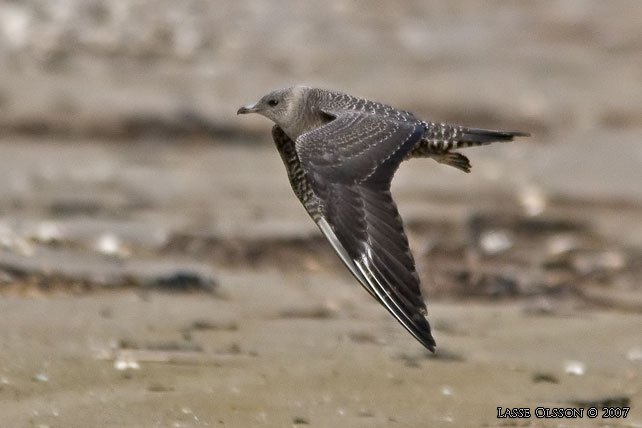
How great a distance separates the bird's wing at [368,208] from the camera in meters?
4.70

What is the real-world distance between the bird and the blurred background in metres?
0.66

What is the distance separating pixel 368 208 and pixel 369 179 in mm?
159

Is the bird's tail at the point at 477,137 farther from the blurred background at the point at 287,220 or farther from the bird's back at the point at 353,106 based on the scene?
the blurred background at the point at 287,220

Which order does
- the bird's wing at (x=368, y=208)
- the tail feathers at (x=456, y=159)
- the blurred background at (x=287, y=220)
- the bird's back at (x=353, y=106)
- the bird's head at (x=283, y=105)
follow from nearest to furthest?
the bird's wing at (x=368, y=208)
the blurred background at (x=287, y=220)
the bird's back at (x=353, y=106)
the tail feathers at (x=456, y=159)
the bird's head at (x=283, y=105)

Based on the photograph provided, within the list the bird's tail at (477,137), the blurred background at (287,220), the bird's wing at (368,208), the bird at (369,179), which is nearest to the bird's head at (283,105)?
the bird at (369,179)

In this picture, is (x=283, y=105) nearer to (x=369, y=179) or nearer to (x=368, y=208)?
(x=369, y=179)

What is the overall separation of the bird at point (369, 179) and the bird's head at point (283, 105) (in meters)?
0.06

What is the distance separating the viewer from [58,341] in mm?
5848

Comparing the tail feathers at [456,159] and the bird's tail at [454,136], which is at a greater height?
the bird's tail at [454,136]

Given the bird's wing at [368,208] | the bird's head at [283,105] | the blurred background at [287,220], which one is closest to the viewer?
the bird's wing at [368,208]

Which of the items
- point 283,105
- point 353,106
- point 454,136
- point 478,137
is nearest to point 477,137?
point 478,137

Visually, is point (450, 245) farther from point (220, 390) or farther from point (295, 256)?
point (220, 390)

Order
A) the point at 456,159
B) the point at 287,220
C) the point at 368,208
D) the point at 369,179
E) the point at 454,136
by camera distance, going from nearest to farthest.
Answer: the point at 368,208 → the point at 369,179 → the point at 454,136 → the point at 456,159 → the point at 287,220

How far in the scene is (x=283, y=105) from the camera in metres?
5.98
